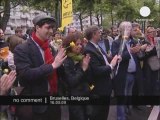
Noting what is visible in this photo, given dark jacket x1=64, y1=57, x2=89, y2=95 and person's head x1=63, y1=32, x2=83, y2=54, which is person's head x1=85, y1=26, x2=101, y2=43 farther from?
dark jacket x1=64, y1=57, x2=89, y2=95

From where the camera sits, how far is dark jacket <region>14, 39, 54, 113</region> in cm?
321

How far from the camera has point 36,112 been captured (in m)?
3.42

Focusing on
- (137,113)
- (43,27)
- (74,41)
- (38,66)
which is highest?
(43,27)

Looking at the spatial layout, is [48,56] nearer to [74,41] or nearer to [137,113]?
[74,41]

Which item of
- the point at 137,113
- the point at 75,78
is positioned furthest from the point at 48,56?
the point at 137,113

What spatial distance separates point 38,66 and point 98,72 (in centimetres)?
106

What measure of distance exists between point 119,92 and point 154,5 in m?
9.68

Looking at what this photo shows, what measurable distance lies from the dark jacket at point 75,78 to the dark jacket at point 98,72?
0.24 meters

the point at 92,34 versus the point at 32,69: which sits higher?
the point at 92,34

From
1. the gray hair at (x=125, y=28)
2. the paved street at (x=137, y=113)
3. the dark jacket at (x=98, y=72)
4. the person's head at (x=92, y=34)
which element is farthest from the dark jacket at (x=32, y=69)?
the paved street at (x=137, y=113)

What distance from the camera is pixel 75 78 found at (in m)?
3.84

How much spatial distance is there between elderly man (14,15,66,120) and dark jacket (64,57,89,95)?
15.4 inches

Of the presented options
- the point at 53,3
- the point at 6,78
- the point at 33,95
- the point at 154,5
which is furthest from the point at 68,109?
the point at 154,5

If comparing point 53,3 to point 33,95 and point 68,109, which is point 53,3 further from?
point 33,95
